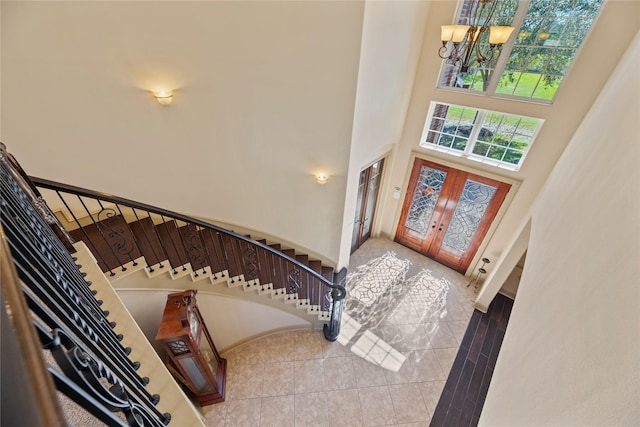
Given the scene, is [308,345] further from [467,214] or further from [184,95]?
[184,95]

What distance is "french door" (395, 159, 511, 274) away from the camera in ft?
13.5

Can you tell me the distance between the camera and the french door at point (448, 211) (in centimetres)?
412

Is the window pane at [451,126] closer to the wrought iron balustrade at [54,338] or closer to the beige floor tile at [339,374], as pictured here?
the beige floor tile at [339,374]

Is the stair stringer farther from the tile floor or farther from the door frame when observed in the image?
the door frame

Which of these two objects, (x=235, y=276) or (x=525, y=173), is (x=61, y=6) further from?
(x=525, y=173)

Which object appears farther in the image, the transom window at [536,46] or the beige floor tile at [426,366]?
the beige floor tile at [426,366]

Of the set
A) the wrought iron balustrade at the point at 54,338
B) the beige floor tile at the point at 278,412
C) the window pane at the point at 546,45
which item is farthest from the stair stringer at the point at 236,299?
the window pane at the point at 546,45

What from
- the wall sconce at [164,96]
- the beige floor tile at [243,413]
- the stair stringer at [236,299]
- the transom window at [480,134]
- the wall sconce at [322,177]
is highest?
the wall sconce at [164,96]

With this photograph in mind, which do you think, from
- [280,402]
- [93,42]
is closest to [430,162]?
[280,402]

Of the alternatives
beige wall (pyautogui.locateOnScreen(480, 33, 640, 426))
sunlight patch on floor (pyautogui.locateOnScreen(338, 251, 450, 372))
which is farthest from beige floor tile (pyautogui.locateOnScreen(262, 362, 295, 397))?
beige wall (pyautogui.locateOnScreen(480, 33, 640, 426))

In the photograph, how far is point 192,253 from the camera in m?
3.23

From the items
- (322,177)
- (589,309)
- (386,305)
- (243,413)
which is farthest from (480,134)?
(243,413)

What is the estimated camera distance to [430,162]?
14.4 feet

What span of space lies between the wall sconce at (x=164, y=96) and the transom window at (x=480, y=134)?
363cm
